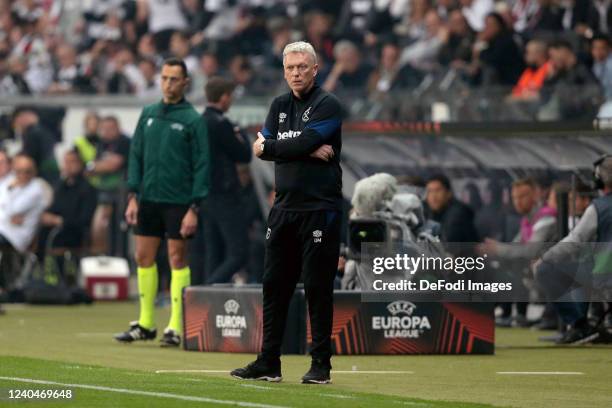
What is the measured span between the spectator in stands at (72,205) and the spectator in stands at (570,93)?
6422mm

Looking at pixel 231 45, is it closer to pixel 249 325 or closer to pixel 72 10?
pixel 72 10

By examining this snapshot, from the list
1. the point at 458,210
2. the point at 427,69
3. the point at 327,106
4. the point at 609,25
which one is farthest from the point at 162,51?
the point at 327,106

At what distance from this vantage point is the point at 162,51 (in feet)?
97.7

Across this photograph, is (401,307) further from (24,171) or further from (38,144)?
(38,144)

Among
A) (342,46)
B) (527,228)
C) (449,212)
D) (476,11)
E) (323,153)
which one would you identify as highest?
(476,11)

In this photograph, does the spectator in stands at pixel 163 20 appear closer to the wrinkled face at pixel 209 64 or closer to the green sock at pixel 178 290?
the wrinkled face at pixel 209 64

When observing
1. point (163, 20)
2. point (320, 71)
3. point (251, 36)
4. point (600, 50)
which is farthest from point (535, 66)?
point (163, 20)

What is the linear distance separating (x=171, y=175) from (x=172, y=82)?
0.78 metres

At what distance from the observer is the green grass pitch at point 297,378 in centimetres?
1005

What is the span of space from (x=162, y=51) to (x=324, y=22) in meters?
4.50

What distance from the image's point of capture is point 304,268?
36.9 feet

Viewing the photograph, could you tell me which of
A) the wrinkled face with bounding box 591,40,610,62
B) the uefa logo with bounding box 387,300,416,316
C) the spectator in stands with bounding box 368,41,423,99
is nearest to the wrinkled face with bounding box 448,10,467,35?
the spectator in stands with bounding box 368,41,423,99

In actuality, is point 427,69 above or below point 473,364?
above

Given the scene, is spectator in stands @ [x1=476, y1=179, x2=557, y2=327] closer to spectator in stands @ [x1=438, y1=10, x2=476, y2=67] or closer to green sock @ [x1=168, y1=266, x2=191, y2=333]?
green sock @ [x1=168, y1=266, x2=191, y2=333]
